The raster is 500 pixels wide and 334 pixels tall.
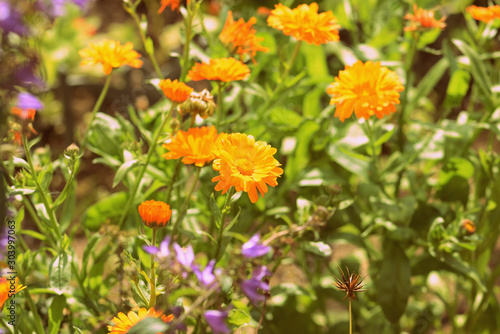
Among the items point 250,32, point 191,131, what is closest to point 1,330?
point 191,131

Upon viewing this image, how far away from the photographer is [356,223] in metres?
1.44

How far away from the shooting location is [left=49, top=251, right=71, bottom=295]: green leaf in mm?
1021

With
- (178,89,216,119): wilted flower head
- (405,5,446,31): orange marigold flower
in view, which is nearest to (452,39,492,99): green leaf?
(405,5,446,31): orange marigold flower

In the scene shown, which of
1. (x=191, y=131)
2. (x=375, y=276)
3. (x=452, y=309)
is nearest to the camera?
(x=191, y=131)

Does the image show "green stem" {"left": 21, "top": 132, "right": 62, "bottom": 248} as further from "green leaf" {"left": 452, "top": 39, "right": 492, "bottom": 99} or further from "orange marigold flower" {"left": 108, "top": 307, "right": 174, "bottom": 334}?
"green leaf" {"left": 452, "top": 39, "right": 492, "bottom": 99}

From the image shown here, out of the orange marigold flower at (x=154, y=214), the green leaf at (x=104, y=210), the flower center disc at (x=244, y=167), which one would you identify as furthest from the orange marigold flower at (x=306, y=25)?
the green leaf at (x=104, y=210)

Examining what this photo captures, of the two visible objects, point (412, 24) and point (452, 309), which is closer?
point (412, 24)

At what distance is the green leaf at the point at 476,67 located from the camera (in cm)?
130

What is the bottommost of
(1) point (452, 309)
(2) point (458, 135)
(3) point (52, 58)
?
(1) point (452, 309)

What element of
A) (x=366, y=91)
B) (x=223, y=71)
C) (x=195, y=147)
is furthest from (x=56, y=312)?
(x=366, y=91)

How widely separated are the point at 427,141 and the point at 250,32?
525mm

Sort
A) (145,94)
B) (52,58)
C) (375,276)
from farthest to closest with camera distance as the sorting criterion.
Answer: (52,58), (145,94), (375,276)

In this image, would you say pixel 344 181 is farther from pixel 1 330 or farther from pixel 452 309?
pixel 1 330

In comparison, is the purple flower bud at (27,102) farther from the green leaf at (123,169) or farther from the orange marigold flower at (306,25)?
the orange marigold flower at (306,25)
